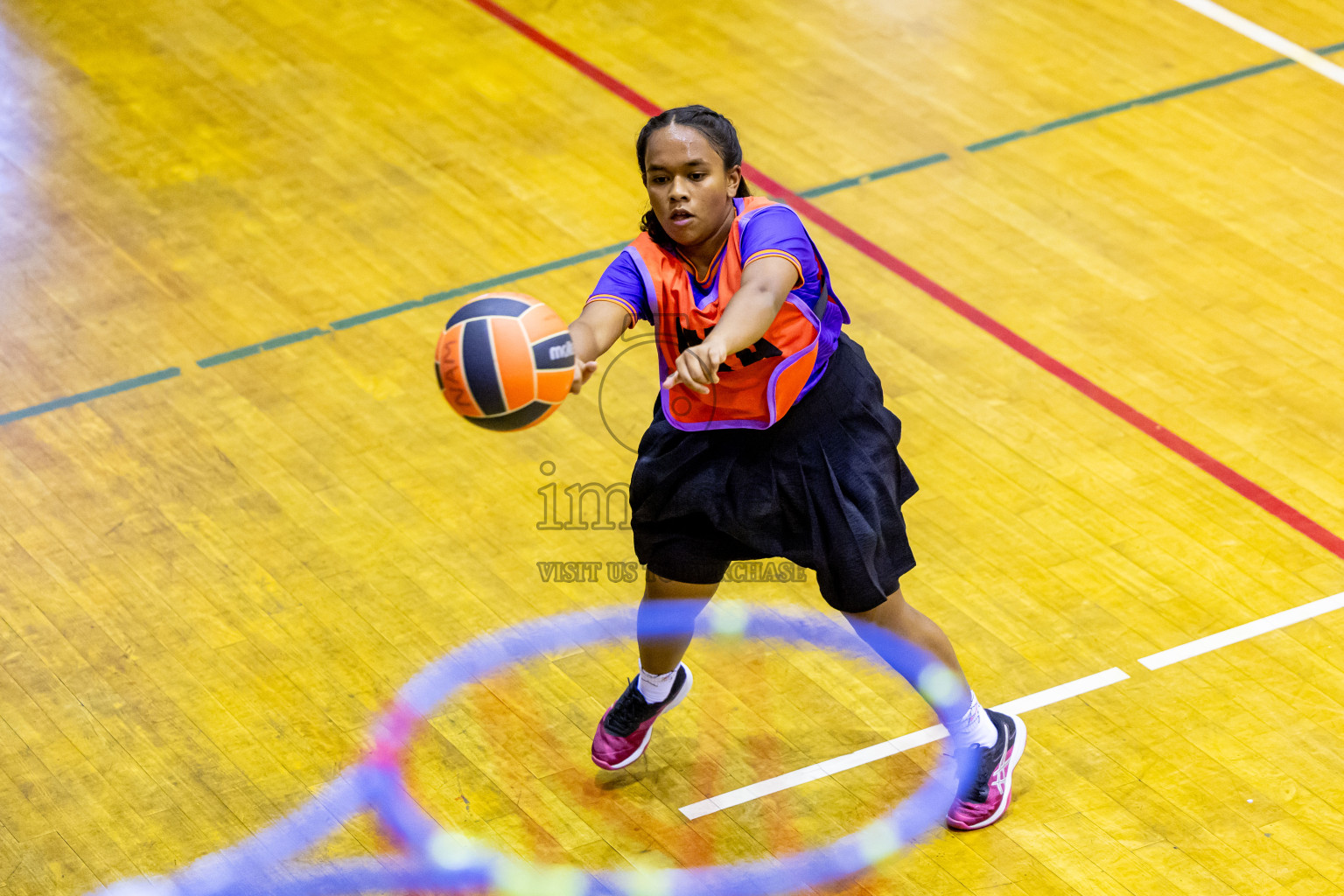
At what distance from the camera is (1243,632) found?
510 cm

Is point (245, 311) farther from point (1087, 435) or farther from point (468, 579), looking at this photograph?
point (1087, 435)

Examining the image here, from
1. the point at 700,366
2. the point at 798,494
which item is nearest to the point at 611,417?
the point at 798,494

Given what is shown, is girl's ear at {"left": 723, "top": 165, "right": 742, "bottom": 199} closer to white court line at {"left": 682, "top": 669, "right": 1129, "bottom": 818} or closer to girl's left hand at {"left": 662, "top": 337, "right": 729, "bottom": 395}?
girl's left hand at {"left": 662, "top": 337, "right": 729, "bottom": 395}

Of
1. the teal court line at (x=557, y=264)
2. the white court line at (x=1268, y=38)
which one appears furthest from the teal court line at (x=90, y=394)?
the white court line at (x=1268, y=38)

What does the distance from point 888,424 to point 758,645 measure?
111 cm

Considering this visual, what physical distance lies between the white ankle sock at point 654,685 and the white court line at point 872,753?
29 cm

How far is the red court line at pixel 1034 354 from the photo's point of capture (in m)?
5.61

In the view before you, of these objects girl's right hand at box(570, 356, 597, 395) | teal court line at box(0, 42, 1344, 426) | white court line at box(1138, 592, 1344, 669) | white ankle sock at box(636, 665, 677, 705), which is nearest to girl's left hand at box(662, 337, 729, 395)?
girl's right hand at box(570, 356, 597, 395)

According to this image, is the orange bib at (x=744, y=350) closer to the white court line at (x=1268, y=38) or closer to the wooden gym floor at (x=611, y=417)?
the wooden gym floor at (x=611, y=417)

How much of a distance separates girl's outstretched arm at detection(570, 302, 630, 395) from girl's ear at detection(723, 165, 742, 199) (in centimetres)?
36

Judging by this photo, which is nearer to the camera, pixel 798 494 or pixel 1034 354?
pixel 798 494

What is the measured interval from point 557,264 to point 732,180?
3.07 meters

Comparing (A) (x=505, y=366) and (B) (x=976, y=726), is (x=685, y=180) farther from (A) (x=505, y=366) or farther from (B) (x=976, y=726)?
(B) (x=976, y=726)

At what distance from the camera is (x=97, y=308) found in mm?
6812
